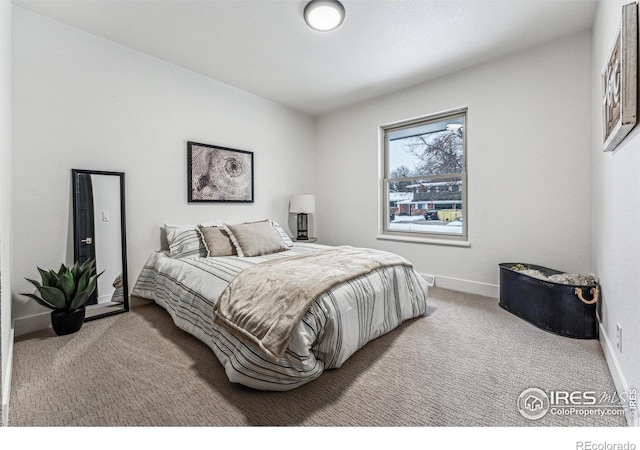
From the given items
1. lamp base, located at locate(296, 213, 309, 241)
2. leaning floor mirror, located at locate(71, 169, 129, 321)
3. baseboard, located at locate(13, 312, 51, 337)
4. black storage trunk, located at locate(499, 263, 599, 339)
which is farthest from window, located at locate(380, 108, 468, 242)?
baseboard, located at locate(13, 312, 51, 337)

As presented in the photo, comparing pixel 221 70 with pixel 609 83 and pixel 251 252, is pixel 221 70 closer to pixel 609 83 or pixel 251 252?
pixel 251 252

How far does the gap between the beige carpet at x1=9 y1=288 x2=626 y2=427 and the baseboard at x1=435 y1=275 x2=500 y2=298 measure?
774mm

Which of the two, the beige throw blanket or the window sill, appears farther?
the window sill

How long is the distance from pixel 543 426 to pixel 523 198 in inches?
89.1

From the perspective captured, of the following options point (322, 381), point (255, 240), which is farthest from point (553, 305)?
point (255, 240)

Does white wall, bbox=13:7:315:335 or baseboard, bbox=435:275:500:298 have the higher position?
white wall, bbox=13:7:315:335

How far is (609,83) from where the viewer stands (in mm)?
1679

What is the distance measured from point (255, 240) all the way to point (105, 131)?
1721mm

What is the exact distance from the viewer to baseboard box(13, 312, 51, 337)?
87.8 inches

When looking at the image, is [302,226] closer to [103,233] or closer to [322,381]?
[103,233]

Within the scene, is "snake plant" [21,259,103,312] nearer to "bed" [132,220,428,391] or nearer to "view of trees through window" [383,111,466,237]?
"bed" [132,220,428,391]

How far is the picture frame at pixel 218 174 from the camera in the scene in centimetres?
329

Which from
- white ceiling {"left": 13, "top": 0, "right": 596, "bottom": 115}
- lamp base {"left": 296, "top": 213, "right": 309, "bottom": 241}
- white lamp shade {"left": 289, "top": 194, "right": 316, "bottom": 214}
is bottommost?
lamp base {"left": 296, "top": 213, "right": 309, "bottom": 241}
